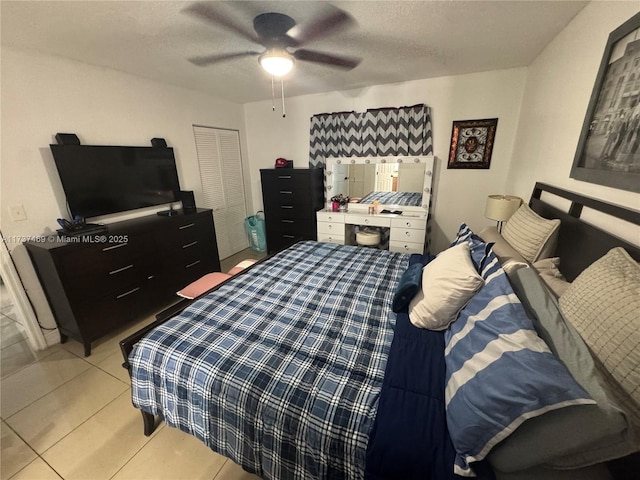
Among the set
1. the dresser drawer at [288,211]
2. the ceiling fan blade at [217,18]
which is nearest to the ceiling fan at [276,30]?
the ceiling fan blade at [217,18]

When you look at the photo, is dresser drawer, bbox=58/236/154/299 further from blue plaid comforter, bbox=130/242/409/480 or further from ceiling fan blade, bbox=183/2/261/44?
ceiling fan blade, bbox=183/2/261/44

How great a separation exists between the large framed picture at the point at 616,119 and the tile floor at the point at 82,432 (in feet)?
7.24

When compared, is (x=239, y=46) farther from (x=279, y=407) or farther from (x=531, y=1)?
(x=279, y=407)

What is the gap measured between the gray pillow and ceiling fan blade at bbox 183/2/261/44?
2.28m

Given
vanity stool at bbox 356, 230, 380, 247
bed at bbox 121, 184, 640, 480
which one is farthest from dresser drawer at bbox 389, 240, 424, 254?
bed at bbox 121, 184, 640, 480

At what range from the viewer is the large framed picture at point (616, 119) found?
1.02 m

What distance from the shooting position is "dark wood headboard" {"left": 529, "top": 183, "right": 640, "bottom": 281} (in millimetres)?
1007

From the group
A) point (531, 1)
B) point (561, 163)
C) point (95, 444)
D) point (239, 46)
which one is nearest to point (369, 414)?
point (95, 444)

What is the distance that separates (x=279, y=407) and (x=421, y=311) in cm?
82

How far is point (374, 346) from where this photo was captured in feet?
4.09

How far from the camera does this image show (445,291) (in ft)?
4.14

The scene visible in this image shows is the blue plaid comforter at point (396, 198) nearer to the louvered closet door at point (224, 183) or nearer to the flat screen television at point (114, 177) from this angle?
the louvered closet door at point (224, 183)

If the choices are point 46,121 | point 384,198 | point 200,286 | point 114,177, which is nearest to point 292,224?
point 384,198

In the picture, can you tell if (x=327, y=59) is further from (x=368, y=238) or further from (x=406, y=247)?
(x=406, y=247)
